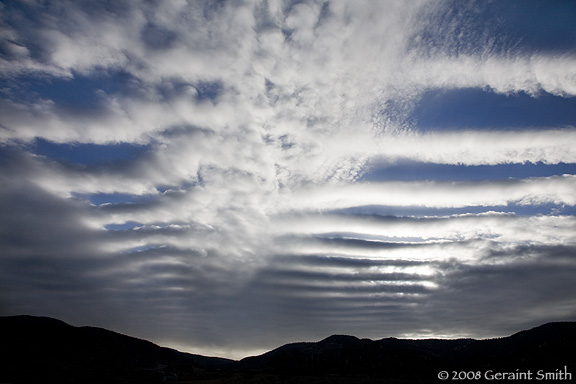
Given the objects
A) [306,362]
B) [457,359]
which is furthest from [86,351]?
[457,359]

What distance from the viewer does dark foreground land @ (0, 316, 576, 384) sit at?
93125mm

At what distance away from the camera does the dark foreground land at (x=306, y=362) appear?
93125 mm

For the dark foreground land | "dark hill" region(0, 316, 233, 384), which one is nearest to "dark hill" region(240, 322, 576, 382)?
the dark foreground land

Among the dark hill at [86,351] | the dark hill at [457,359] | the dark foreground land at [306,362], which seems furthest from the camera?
the dark hill at [457,359]

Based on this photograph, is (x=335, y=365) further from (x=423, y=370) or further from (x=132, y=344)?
(x=132, y=344)

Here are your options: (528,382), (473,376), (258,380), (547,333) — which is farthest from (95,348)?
(547,333)

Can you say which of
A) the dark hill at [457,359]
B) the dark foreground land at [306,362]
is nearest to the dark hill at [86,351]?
the dark foreground land at [306,362]

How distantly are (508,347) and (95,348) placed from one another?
193 meters

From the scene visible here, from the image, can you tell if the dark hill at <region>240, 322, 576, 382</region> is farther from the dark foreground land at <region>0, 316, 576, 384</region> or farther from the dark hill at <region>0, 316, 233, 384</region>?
the dark hill at <region>0, 316, 233, 384</region>

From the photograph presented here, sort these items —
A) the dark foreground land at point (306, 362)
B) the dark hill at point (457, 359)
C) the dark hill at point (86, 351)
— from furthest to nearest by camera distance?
the dark hill at point (457, 359)
the dark hill at point (86, 351)
the dark foreground land at point (306, 362)

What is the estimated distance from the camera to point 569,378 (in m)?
87.9

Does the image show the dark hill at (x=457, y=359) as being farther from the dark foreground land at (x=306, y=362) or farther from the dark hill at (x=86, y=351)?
the dark hill at (x=86, y=351)

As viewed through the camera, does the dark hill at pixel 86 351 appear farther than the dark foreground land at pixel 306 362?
Yes

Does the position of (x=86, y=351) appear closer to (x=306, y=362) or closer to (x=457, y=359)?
(x=306, y=362)
